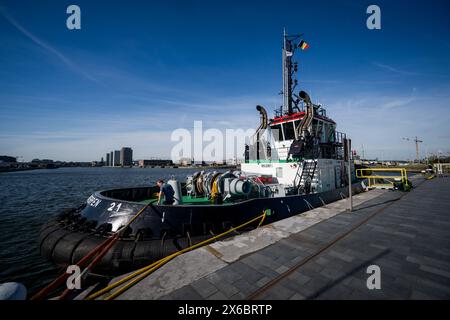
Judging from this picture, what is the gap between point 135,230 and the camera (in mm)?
6145

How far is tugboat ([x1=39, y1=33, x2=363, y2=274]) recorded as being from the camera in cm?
587

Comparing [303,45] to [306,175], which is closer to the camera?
[306,175]

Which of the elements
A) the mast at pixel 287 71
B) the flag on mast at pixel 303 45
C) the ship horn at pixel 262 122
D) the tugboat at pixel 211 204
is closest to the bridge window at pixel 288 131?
the tugboat at pixel 211 204

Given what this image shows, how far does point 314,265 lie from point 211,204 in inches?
202

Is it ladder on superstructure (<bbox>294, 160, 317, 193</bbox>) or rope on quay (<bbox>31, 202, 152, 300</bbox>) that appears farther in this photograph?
ladder on superstructure (<bbox>294, 160, 317, 193</bbox>)

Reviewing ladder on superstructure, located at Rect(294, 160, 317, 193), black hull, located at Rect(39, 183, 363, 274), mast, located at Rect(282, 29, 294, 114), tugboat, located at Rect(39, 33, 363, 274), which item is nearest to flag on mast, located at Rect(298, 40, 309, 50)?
mast, located at Rect(282, 29, 294, 114)

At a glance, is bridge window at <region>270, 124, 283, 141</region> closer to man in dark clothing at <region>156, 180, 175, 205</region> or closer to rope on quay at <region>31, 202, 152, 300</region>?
man in dark clothing at <region>156, 180, 175, 205</region>

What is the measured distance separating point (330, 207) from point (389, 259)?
5.22 metres

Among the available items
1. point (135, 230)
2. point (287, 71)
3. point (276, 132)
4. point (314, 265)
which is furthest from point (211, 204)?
point (287, 71)

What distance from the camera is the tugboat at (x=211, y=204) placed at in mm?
5867

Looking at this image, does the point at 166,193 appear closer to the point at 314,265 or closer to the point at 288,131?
the point at 314,265

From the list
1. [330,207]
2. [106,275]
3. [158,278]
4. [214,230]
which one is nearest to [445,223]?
[330,207]
